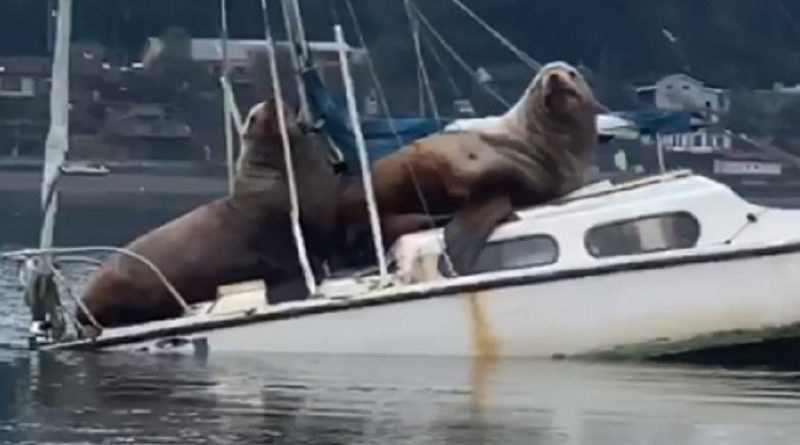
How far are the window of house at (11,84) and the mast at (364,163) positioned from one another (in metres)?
89.2

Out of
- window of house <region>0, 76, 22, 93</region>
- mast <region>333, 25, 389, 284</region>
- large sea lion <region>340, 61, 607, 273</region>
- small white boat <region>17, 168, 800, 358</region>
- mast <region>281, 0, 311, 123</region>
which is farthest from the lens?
window of house <region>0, 76, 22, 93</region>

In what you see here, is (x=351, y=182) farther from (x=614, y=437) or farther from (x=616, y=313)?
(x=614, y=437)

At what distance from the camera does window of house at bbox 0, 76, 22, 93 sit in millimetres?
119169

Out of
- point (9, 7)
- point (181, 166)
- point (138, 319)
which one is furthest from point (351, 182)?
point (9, 7)

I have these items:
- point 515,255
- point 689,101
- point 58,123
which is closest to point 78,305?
point 58,123

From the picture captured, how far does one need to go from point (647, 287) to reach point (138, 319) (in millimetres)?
5619

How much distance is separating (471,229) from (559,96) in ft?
6.55

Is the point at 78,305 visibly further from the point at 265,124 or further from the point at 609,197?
the point at 609,197

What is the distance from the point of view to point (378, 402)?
25328mm

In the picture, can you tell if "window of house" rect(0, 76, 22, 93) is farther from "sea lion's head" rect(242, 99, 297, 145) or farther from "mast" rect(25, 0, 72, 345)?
"sea lion's head" rect(242, 99, 297, 145)

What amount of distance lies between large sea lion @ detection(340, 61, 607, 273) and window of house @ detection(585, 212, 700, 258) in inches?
53.3

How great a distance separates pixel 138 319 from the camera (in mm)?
30438

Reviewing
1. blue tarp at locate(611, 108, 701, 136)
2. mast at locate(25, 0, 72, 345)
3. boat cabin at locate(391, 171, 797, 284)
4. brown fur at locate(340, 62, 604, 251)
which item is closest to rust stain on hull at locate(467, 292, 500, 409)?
boat cabin at locate(391, 171, 797, 284)

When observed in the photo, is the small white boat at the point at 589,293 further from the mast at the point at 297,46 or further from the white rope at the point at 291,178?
the mast at the point at 297,46
